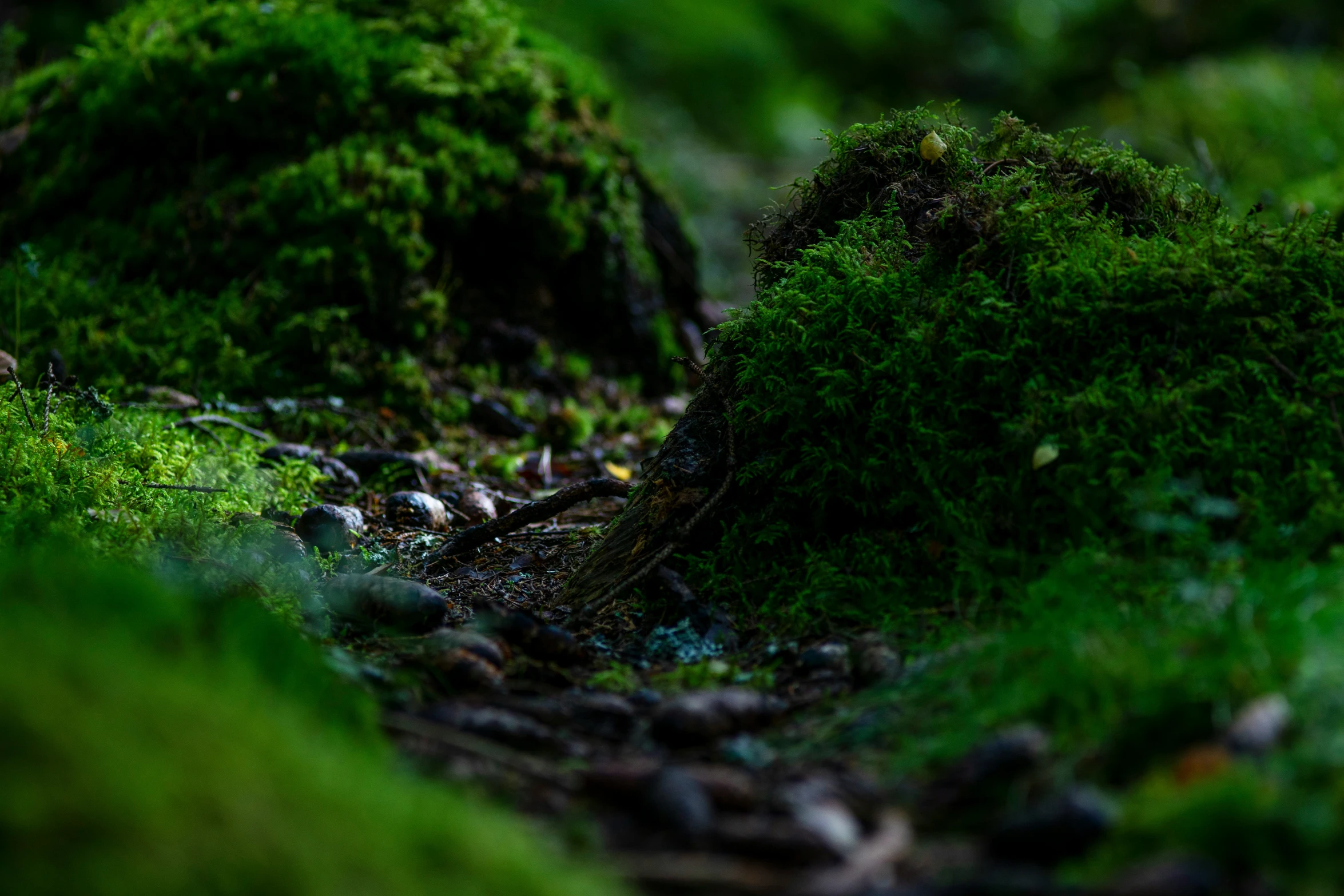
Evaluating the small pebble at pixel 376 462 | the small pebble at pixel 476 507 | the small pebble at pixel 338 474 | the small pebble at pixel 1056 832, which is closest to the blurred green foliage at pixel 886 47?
the small pebble at pixel 376 462

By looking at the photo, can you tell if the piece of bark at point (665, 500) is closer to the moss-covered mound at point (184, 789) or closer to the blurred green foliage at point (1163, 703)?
the blurred green foliage at point (1163, 703)

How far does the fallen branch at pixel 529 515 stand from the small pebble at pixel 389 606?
1.96 ft

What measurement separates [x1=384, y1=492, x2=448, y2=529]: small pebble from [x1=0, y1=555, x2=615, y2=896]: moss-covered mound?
2.11 metres

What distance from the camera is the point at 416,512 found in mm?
3768

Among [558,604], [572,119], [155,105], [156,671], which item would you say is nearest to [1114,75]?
[572,119]

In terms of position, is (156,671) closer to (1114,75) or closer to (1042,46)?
(1114,75)

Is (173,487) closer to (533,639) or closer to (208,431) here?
(208,431)

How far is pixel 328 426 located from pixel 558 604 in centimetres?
209

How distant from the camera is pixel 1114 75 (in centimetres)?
1391

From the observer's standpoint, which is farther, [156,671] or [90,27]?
[90,27]

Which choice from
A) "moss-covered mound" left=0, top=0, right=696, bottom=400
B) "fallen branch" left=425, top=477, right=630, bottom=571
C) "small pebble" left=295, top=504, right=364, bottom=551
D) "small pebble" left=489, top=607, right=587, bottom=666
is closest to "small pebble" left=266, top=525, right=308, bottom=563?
"small pebble" left=295, top=504, right=364, bottom=551

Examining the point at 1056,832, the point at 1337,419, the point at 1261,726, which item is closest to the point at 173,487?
the point at 1056,832

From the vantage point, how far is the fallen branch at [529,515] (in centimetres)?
332

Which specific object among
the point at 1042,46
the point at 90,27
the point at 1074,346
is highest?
the point at 1042,46
